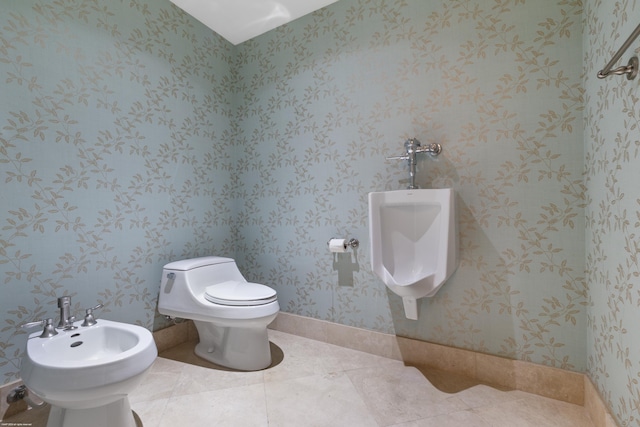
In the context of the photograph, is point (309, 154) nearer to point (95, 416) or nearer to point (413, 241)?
point (413, 241)

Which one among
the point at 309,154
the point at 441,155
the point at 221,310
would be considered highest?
the point at 309,154

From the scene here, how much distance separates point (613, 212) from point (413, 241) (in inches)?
30.4

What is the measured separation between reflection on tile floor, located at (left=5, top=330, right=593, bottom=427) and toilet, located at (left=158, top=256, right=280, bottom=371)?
0.29 ft

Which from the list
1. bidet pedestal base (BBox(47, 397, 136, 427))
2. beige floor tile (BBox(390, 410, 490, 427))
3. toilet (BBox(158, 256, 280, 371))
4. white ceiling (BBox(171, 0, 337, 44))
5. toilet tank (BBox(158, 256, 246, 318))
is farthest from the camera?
white ceiling (BBox(171, 0, 337, 44))

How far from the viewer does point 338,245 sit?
1777 mm

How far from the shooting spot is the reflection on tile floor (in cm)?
120

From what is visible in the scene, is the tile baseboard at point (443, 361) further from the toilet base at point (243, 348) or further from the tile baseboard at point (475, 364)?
the toilet base at point (243, 348)

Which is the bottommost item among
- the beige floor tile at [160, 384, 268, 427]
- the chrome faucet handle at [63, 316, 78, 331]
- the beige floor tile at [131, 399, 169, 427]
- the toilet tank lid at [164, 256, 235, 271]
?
the beige floor tile at [160, 384, 268, 427]

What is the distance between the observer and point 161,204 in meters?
1.83

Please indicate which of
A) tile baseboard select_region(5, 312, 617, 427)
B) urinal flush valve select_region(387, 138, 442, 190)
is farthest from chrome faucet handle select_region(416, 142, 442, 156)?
tile baseboard select_region(5, 312, 617, 427)

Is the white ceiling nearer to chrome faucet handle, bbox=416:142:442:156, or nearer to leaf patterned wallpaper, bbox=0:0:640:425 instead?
leaf patterned wallpaper, bbox=0:0:640:425

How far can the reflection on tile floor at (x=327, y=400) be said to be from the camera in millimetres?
1200

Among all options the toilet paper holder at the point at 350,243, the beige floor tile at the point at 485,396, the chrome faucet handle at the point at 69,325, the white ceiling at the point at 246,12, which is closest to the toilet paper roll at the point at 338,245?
the toilet paper holder at the point at 350,243

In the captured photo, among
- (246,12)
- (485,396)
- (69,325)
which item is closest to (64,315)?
(69,325)
